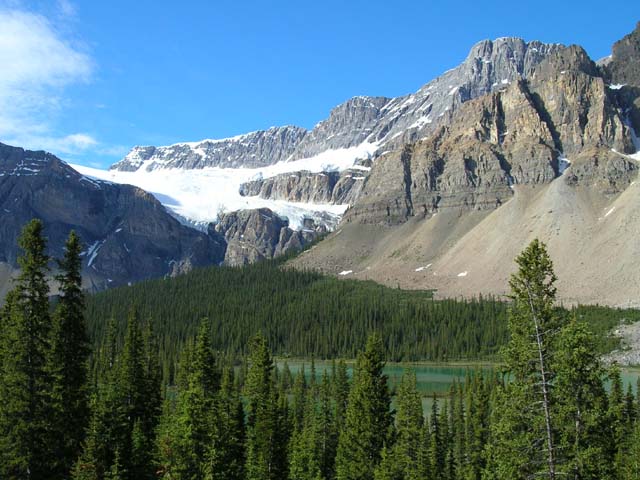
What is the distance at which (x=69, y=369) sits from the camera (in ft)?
110

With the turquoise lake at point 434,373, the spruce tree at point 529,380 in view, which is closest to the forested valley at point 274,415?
the spruce tree at point 529,380

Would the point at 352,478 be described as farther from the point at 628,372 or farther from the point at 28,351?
the point at 628,372

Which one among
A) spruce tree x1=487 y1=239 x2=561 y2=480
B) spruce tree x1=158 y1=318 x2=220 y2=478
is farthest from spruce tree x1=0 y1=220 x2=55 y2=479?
spruce tree x1=487 y1=239 x2=561 y2=480

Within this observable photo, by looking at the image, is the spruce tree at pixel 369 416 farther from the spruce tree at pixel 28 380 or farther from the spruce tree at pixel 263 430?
the spruce tree at pixel 28 380

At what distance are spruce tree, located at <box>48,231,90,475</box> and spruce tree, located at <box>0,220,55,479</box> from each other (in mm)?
495

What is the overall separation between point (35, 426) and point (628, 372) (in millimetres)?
133058

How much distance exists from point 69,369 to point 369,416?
1944 centimetres

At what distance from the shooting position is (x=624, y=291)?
7485 inches

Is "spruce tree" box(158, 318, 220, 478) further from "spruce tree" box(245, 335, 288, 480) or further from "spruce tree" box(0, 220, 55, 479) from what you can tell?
"spruce tree" box(245, 335, 288, 480)

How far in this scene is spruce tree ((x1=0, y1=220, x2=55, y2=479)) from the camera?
31109 millimetres

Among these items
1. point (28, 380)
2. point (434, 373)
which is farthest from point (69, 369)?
point (434, 373)

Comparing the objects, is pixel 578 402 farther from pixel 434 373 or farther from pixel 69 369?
pixel 434 373

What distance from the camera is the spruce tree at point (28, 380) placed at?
31.1 meters

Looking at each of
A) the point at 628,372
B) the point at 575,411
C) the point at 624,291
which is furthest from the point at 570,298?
the point at 575,411
